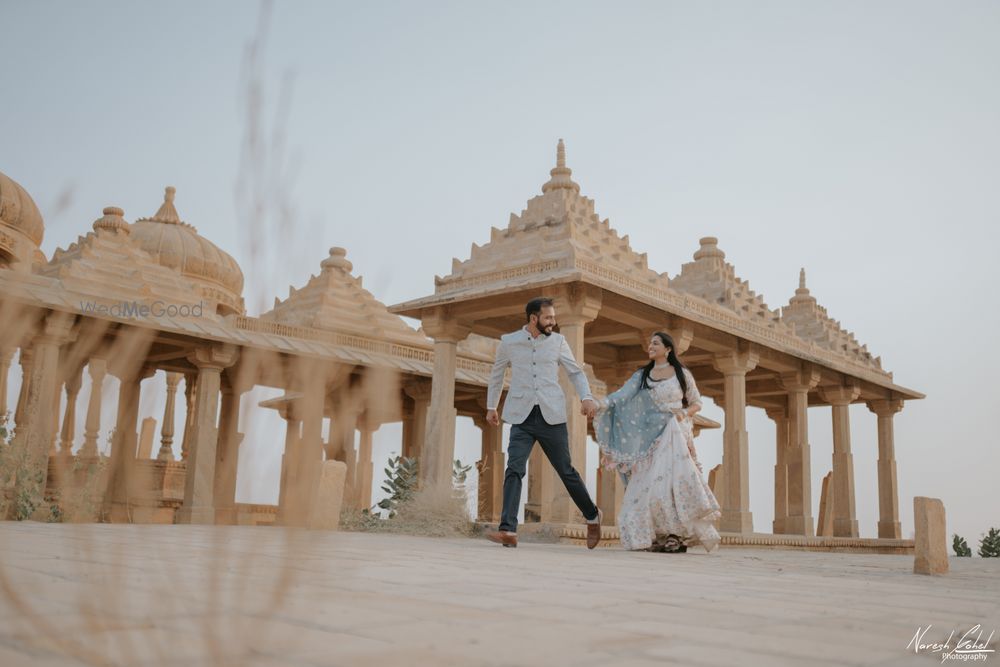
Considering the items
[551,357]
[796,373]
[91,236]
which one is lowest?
[551,357]

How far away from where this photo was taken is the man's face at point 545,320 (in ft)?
25.9

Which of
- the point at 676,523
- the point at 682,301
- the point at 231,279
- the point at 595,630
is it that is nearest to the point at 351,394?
the point at 595,630

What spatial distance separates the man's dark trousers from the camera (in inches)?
295

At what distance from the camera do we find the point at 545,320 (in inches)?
311

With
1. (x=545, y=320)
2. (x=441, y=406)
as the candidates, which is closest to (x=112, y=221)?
(x=441, y=406)

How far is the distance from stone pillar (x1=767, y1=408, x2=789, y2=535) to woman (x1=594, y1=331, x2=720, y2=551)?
12.7 metres

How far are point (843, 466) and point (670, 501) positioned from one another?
12094 millimetres

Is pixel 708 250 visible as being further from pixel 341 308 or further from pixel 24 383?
pixel 24 383

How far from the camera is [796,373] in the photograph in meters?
17.2

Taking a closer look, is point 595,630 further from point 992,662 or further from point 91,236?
point 91,236

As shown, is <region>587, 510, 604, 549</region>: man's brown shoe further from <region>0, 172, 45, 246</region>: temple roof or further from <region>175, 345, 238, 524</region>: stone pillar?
<region>0, 172, 45, 246</region>: temple roof

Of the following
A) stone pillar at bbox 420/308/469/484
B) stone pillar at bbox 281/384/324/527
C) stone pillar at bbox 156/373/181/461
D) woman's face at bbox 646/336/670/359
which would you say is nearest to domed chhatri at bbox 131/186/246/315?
stone pillar at bbox 156/373/181/461

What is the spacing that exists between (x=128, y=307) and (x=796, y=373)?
1184 centimetres

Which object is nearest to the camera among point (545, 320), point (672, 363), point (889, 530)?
point (545, 320)
